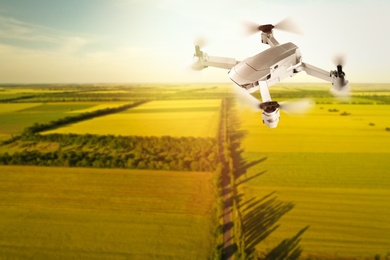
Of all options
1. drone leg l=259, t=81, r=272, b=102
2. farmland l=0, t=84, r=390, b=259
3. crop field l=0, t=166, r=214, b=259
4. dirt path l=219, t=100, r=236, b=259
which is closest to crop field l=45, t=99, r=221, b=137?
farmland l=0, t=84, r=390, b=259

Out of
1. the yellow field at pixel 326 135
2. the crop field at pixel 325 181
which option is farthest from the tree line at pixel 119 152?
the yellow field at pixel 326 135

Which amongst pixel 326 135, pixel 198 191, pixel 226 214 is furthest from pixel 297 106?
pixel 326 135

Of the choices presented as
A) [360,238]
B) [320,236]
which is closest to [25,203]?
[320,236]

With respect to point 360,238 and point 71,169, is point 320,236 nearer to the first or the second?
point 360,238

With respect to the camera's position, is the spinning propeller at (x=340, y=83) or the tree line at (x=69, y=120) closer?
the spinning propeller at (x=340, y=83)

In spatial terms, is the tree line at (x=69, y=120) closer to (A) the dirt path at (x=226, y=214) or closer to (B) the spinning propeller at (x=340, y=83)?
(A) the dirt path at (x=226, y=214)

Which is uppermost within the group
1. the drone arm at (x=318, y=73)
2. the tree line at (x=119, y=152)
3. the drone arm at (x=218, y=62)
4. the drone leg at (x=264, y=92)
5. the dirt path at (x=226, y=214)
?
the drone arm at (x=218, y=62)

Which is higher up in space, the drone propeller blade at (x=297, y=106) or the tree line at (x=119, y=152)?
the drone propeller blade at (x=297, y=106)
